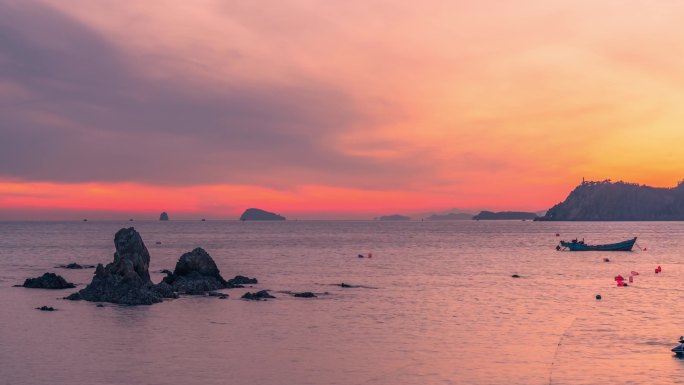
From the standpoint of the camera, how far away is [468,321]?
51375 mm

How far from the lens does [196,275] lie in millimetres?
71625

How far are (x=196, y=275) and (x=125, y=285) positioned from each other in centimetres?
1101

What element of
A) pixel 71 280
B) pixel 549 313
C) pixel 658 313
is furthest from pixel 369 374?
pixel 71 280

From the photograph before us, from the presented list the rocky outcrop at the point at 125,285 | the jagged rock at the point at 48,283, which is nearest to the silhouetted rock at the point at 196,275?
the rocky outcrop at the point at 125,285

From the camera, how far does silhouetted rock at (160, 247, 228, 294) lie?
68.5 metres

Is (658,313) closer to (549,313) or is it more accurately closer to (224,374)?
(549,313)

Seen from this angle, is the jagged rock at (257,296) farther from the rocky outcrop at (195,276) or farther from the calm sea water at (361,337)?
the rocky outcrop at (195,276)

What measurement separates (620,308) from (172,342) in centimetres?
3730

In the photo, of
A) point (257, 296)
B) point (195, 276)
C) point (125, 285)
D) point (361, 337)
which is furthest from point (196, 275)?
point (361, 337)

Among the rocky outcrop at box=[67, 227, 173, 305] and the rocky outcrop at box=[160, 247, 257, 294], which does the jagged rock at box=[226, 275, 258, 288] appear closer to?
the rocky outcrop at box=[160, 247, 257, 294]

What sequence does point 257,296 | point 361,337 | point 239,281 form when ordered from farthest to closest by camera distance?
point 239,281 < point 257,296 < point 361,337

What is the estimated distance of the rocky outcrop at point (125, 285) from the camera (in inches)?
2355

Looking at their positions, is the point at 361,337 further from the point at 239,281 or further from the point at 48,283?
the point at 48,283

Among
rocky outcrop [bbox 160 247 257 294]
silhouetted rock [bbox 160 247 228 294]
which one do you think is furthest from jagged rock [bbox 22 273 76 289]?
silhouetted rock [bbox 160 247 228 294]
